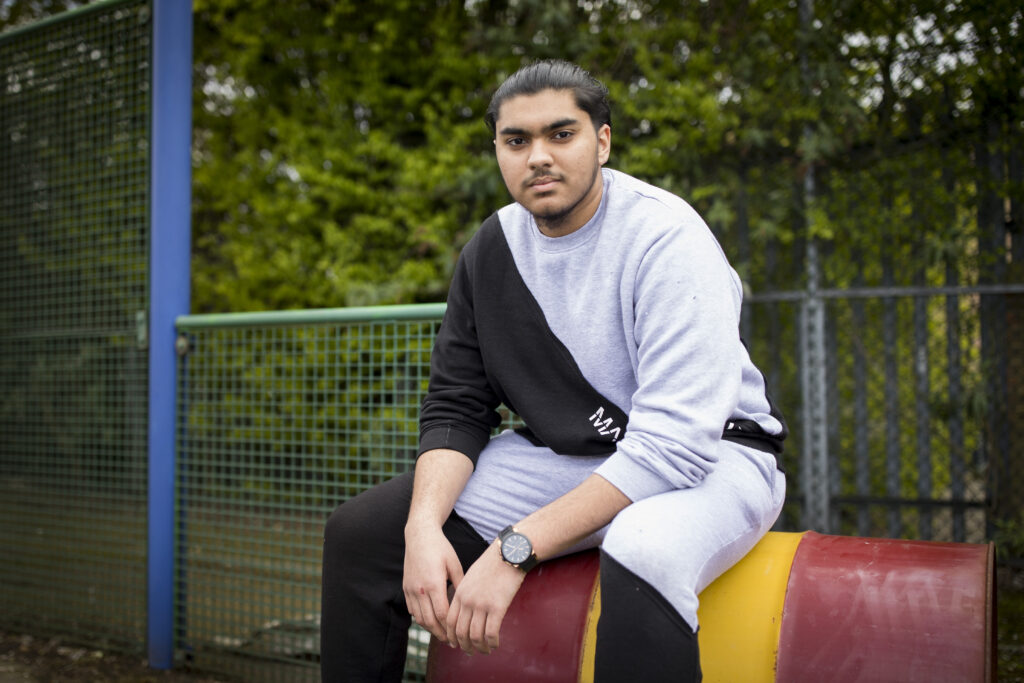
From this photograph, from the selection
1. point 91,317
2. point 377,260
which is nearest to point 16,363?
point 91,317

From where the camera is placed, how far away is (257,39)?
5844 millimetres

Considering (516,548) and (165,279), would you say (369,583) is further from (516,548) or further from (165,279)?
(165,279)

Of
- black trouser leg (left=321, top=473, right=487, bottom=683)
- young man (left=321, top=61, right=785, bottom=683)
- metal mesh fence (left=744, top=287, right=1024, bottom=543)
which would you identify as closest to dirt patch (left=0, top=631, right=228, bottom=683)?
black trouser leg (left=321, top=473, right=487, bottom=683)

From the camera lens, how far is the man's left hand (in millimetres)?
1637

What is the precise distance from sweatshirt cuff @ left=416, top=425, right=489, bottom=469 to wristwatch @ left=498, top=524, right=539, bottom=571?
38 cm

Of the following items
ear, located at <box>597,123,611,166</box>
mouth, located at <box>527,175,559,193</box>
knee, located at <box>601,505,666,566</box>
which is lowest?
knee, located at <box>601,505,666,566</box>

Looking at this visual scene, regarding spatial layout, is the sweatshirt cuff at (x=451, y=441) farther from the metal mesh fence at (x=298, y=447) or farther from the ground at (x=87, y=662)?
the ground at (x=87, y=662)

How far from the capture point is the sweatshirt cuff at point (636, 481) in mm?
1643

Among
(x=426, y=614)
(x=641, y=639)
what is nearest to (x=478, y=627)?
(x=426, y=614)

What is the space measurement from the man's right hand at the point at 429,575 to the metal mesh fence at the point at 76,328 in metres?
2.08

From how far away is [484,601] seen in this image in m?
1.64

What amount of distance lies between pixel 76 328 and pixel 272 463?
4.01 ft

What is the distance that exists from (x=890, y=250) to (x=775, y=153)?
2.78ft

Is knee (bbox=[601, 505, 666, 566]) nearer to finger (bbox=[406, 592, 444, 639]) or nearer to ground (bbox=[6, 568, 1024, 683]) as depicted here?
finger (bbox=[406, 592, 444, 639])
